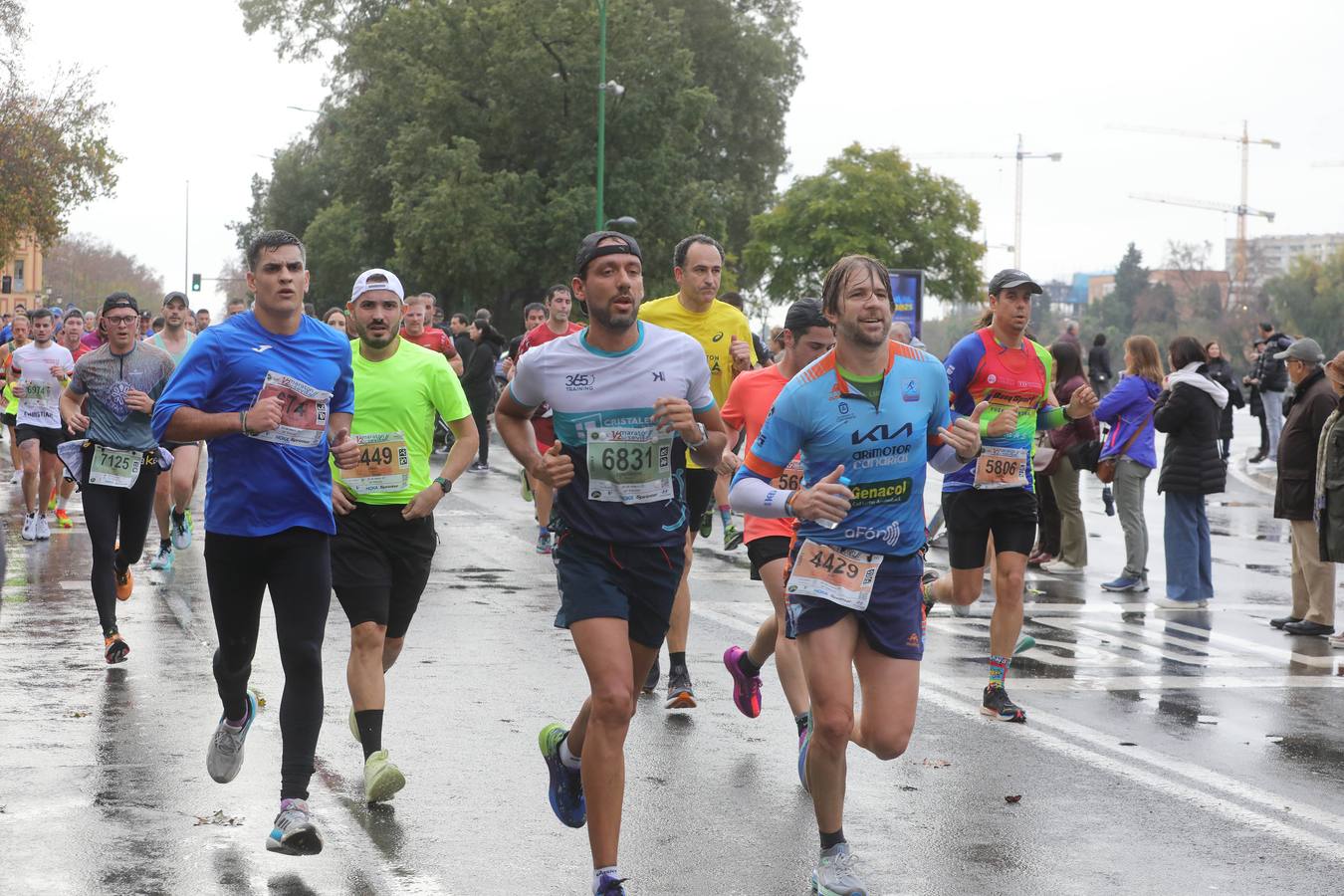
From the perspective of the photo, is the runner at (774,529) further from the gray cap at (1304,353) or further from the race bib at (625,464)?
the gray cap at (1304,353)

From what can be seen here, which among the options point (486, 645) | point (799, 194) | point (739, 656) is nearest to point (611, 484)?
point (739, 656)

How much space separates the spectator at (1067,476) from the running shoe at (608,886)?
966cm

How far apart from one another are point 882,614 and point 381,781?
1952 millimetres

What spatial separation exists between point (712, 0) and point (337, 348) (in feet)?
170

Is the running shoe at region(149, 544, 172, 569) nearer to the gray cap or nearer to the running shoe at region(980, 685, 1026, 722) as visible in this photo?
the running shoe at region(980, 685, 1026, 722)

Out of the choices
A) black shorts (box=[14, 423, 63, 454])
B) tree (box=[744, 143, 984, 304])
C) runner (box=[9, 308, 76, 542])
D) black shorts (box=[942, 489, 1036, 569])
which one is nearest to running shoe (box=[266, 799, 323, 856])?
black shorts (box=[942, 489, 1036, 569])

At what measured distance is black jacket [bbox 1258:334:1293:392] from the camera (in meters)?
25.9

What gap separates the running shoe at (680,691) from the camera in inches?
331

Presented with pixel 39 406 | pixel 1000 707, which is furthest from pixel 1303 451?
pixel 39 406

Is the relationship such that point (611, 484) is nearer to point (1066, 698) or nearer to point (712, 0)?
point (1066, 698)

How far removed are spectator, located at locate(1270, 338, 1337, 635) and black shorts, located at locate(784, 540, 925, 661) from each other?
6694 mm

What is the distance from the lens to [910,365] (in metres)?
5.75

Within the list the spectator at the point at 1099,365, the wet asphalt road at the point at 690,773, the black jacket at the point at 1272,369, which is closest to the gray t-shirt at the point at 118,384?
the wet asphalt road at the point at 690,773

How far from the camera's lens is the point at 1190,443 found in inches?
507
